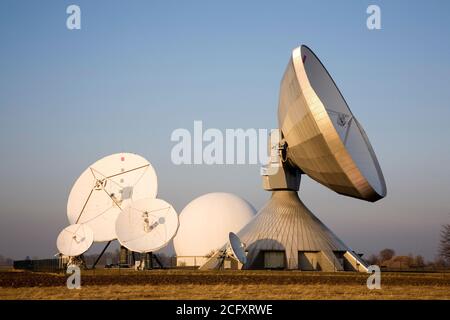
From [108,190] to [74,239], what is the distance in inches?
210

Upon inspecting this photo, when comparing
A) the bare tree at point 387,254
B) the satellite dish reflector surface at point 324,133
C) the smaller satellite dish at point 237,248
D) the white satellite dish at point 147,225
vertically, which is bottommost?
the bare tree at point 387,254

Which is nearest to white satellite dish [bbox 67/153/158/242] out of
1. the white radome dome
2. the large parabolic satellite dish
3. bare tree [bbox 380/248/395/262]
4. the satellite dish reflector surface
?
the large parabolic satellite dish

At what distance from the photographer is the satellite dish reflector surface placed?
41.3 meters

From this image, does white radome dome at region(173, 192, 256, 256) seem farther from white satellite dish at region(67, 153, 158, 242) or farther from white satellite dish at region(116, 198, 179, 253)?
white satellite dish at region(116, 198, 179, 253)

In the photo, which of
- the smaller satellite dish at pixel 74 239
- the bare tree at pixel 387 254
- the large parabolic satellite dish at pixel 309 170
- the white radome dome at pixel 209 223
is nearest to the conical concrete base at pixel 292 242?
the large parabolic satellite dish at pixel 309 170

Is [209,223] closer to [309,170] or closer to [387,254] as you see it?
[309,170]

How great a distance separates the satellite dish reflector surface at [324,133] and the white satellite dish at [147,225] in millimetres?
10692

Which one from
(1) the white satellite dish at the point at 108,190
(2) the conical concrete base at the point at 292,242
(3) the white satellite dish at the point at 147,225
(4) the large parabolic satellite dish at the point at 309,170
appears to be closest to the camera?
(4) the large parabolic satellite dish at the point at 309,170

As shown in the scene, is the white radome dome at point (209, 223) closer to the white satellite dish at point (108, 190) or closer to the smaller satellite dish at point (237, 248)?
the white satellite dish at point (108, 190)

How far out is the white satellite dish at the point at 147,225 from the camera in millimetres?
50219

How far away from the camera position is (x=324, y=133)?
135ft

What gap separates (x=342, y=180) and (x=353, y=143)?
271 cm

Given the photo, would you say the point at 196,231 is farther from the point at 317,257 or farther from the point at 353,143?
the point at 353,143

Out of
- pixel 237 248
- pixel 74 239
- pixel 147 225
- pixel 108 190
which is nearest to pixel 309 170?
pixel 237 248
